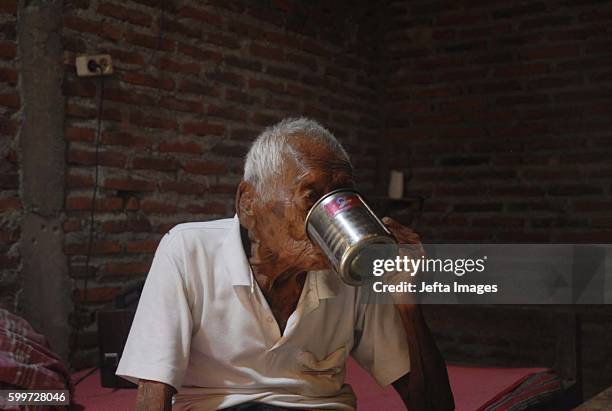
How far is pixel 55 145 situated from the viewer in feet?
6.45

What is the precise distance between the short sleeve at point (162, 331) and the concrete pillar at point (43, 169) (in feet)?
3.42

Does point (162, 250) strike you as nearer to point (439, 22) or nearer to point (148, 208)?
point (148, 208)

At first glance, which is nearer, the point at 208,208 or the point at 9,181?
the point at 9,181

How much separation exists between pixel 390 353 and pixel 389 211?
1.89 meters

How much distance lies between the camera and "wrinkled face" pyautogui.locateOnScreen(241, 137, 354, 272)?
0.98m

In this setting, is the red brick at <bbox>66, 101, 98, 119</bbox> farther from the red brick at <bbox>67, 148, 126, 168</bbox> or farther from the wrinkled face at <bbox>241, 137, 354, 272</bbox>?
the wrinkled face at <bbox>241, 137, 354, 272</bbox>

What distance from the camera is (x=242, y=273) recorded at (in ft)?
3.41

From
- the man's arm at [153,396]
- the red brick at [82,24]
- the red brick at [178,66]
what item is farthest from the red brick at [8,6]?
the man's arm at [153,396]

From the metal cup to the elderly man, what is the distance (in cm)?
11

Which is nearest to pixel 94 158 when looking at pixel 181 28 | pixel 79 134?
pixel 79 134

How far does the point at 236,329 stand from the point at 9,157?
110 cm

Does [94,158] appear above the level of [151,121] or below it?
below

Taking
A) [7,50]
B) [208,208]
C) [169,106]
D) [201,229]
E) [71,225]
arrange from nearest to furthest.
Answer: [201,229] < [7,50] < [71,225] < [169,106] < [208,208]

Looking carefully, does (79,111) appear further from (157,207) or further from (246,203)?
(246,203)
